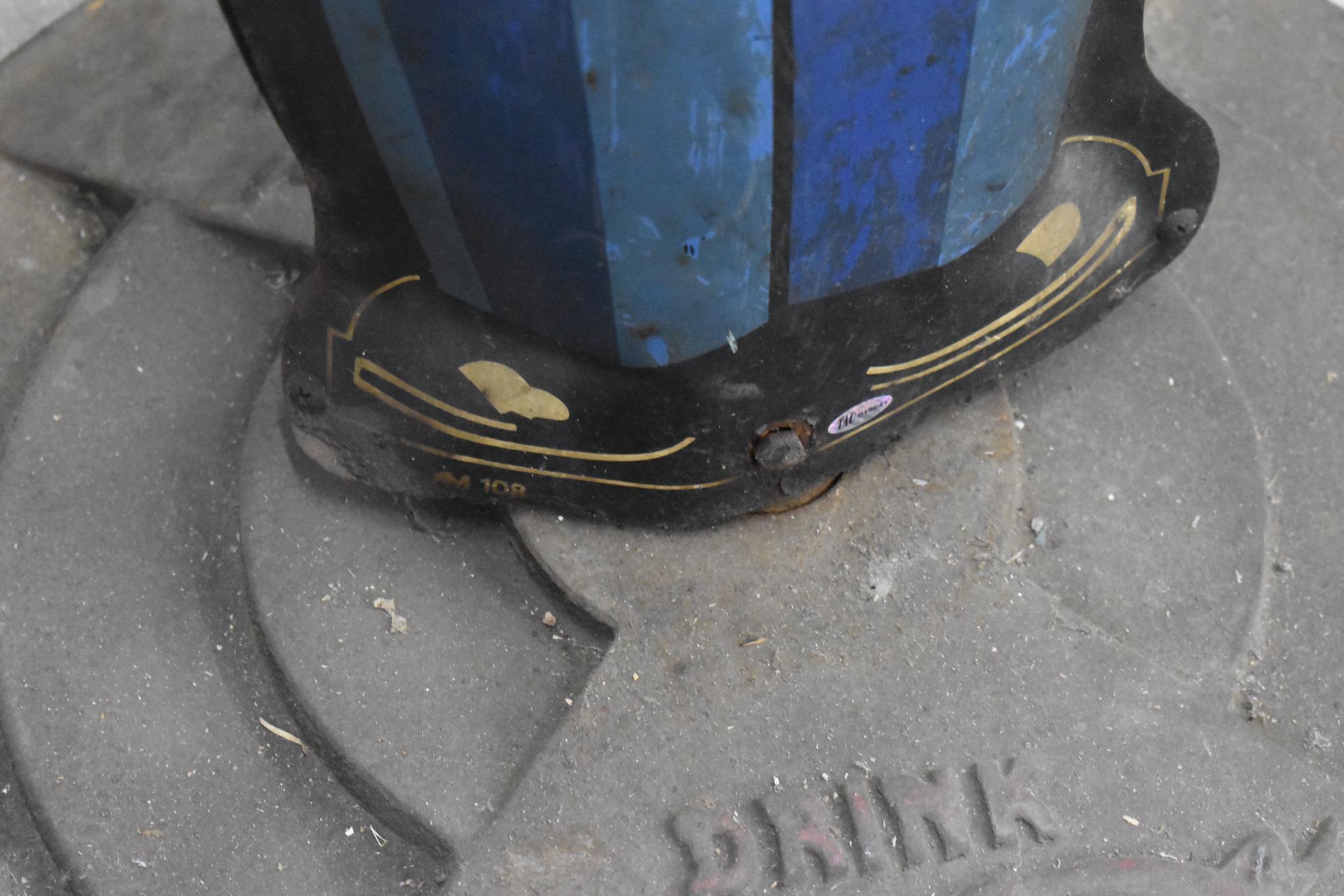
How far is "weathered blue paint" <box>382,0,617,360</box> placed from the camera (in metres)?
0.93

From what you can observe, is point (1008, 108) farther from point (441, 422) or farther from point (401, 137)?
point (441, 422)

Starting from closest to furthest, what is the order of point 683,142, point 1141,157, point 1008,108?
point 683,142, point 1008,108, point 1141,157

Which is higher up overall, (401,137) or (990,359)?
(401,137)

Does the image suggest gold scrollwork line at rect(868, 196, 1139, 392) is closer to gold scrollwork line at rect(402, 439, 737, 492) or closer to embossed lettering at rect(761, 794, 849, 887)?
gold scrollwork line at rect(402, 439, 737, 492)

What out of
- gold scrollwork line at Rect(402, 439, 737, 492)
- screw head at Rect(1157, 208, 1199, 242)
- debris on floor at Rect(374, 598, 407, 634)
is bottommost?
debris on floor at Rect(374, 598, 407, 634)

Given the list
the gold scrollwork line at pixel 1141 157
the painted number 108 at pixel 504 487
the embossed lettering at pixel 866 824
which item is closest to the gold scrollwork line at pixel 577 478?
the painted number 108 at pixel 504 487

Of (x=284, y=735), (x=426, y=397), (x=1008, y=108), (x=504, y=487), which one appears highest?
(x=1008, y=108)

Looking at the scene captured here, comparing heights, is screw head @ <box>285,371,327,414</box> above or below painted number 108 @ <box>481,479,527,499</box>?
above

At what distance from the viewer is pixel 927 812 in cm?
122

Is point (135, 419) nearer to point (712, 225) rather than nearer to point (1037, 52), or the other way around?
point (712, 225)

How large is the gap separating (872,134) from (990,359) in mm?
414

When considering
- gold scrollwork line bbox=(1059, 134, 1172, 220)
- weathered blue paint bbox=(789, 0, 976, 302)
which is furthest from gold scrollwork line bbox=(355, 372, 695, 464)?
gold scrollwork line bbox=(1059, 134, 1172, 220)

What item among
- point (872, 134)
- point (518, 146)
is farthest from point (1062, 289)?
→ point (518, 146)

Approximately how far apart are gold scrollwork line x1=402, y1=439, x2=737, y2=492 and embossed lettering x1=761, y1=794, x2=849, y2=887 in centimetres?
32
